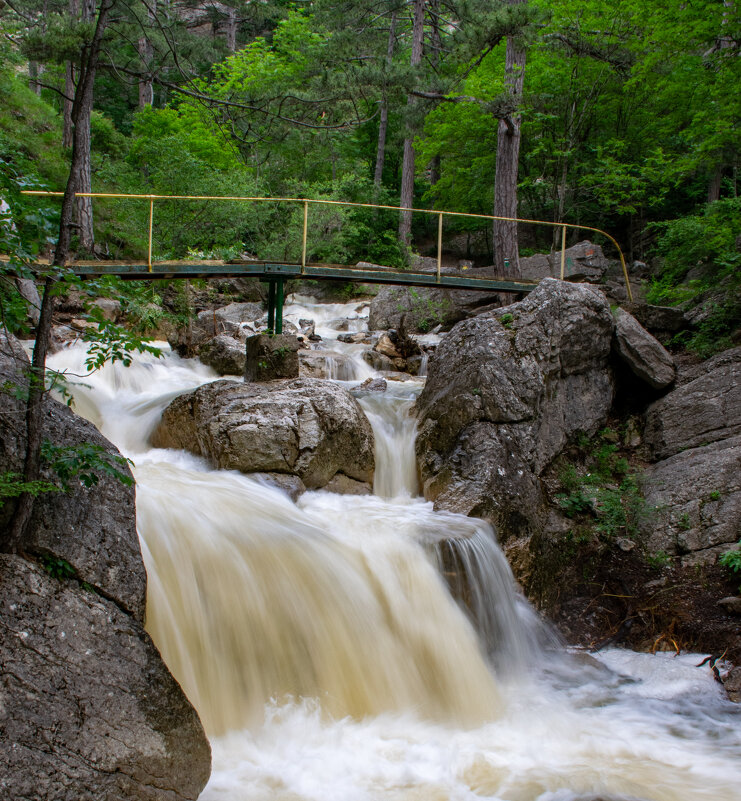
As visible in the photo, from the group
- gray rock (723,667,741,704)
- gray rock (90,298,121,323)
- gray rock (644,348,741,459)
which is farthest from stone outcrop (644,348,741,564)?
gray rock (90,298,121,323)

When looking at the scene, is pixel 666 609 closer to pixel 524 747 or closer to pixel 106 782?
pixel 524 747

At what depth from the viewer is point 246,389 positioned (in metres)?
8.72

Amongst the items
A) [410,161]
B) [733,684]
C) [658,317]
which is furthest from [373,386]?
[410,161]

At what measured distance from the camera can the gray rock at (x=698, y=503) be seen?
23.4 feet

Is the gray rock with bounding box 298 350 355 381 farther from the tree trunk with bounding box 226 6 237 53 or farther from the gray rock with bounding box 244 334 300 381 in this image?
the tree trunk with bounding box 226 6 237 53

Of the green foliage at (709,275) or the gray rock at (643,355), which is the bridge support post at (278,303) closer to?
the gray rock at (643,355)

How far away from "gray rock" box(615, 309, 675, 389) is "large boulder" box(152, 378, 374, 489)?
4.03 m

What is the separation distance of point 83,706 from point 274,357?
6706mm

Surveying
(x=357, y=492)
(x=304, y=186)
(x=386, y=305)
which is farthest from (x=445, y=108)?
(x=357, y=492)

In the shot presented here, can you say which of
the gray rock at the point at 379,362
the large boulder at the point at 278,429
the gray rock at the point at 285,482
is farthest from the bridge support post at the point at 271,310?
the gray rock at the point at 379,362

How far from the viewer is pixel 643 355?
931 cm

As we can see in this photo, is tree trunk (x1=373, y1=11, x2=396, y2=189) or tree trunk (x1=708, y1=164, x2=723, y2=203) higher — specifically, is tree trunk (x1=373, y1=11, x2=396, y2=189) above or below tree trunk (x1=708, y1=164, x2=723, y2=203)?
above

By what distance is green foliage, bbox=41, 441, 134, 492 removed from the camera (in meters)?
3.83

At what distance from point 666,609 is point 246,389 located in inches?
225
